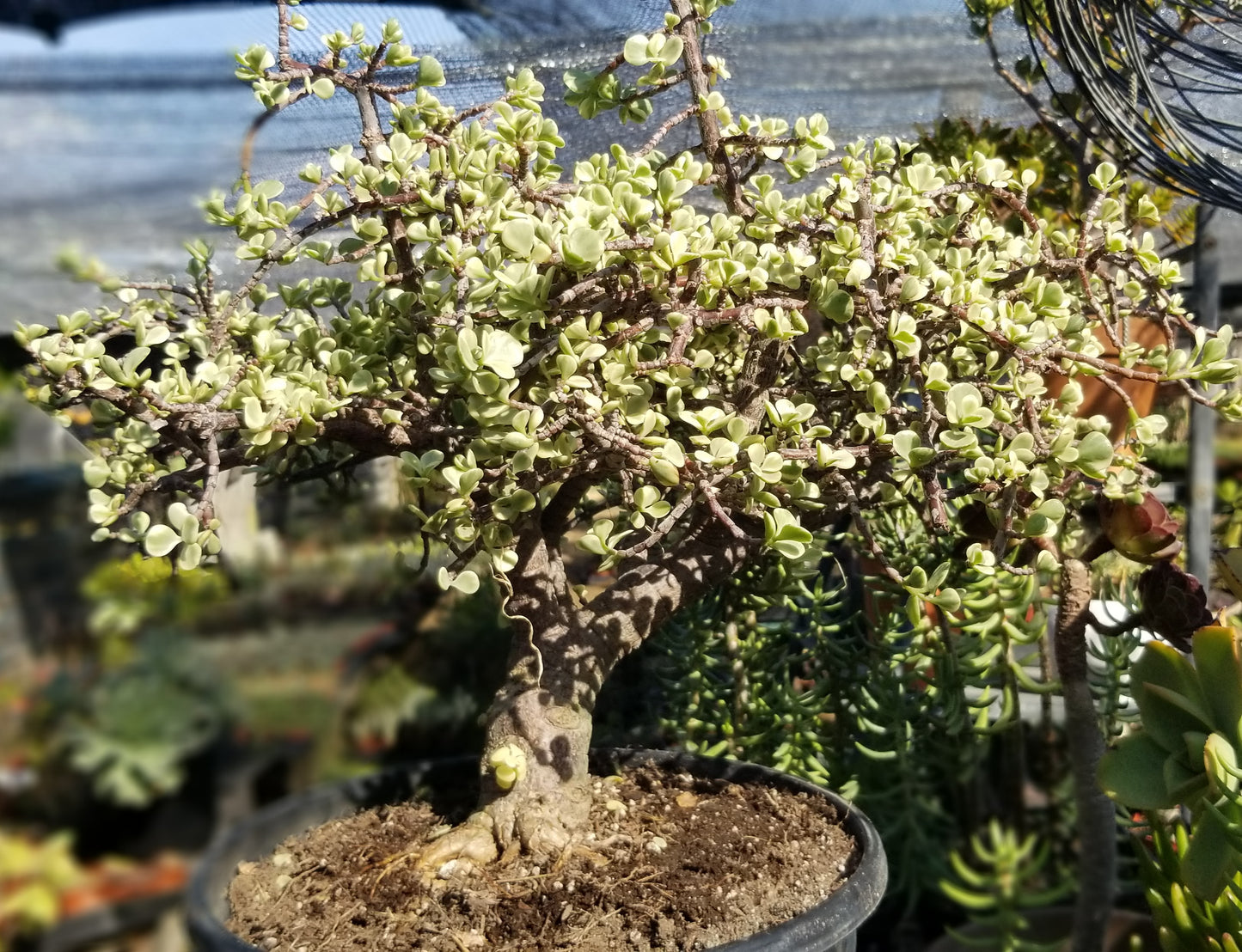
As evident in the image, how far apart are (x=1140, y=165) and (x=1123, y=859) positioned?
1.05 metres

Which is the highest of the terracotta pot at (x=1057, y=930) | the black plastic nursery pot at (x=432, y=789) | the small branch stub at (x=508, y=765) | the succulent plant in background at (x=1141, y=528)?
the succulent plant in background at (x=1141, y=528)

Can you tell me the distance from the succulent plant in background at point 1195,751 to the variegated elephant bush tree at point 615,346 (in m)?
0.17

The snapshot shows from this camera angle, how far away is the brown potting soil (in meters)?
0.83

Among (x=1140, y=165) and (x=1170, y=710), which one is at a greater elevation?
(x=1140, y=165)

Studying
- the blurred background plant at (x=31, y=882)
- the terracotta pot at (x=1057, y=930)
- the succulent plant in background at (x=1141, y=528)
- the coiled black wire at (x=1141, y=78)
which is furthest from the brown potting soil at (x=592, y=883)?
the blurred background plant at (x=31, y=882)

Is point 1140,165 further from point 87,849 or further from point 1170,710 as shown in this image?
point 87,849

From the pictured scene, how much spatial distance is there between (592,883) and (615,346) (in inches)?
19.9

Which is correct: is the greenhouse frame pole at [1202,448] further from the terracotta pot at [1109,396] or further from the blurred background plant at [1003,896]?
the blurred background plant at [1003,896]

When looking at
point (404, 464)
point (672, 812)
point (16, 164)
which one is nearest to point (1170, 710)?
point (672, 812)

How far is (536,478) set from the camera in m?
0.89

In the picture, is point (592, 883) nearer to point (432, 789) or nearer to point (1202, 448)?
point (432, 789)

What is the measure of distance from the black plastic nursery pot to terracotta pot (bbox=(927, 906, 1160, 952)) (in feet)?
2.07

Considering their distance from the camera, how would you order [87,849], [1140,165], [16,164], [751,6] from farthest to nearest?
[87,849] → [16,164] → [751,6] → [1140,165]

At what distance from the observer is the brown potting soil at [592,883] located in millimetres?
834
